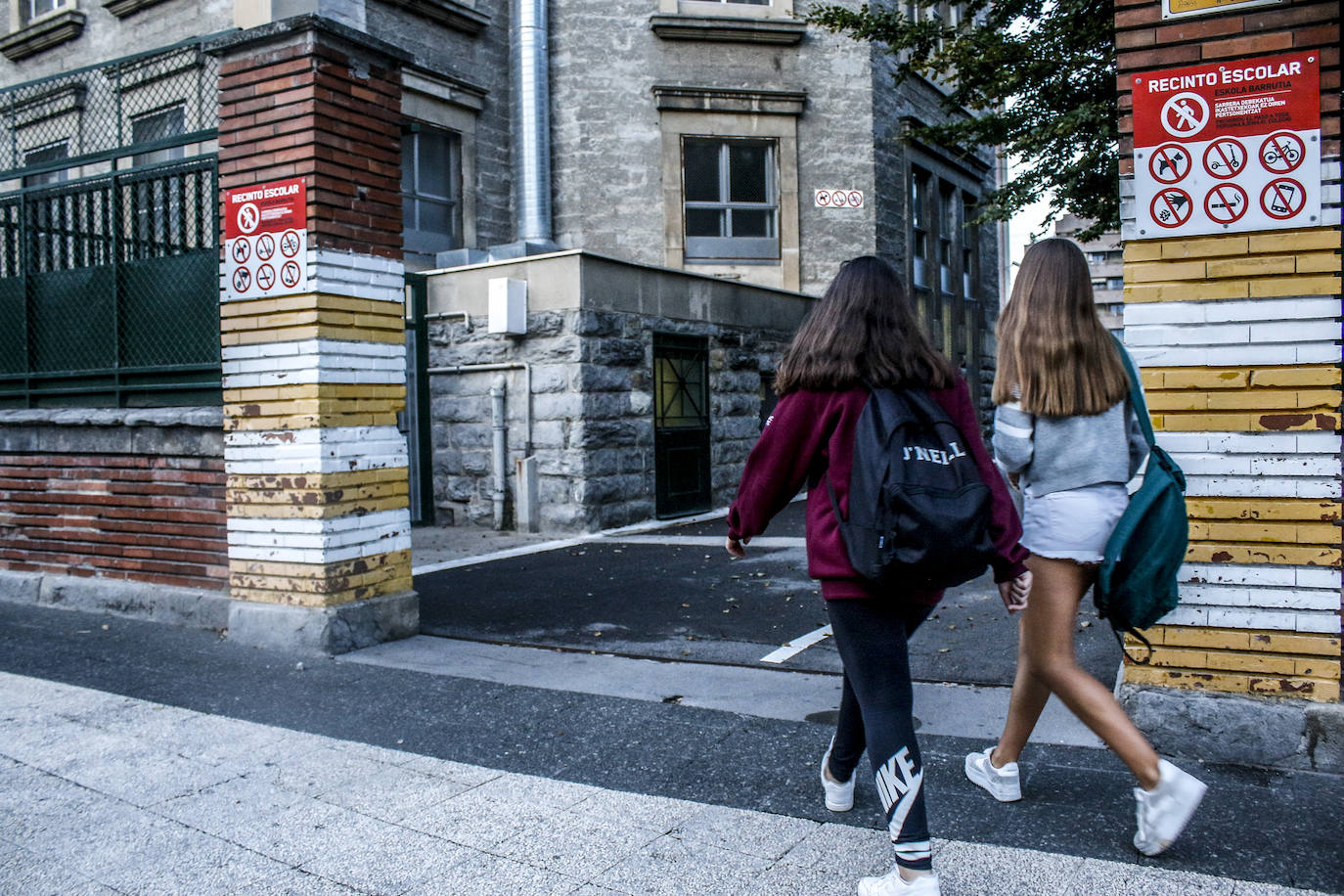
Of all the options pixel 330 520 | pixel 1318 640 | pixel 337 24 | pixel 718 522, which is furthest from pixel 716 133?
pixel 1318 640

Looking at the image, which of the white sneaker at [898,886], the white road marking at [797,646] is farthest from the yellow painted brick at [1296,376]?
the white road marking at [797,646]

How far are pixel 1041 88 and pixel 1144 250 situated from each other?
736 centimetres

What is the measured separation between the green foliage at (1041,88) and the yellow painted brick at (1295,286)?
19.5ft

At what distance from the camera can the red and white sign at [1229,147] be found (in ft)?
13.2

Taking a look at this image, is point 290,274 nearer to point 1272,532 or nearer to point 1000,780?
point 1000,780

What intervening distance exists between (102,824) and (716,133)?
46.1ft

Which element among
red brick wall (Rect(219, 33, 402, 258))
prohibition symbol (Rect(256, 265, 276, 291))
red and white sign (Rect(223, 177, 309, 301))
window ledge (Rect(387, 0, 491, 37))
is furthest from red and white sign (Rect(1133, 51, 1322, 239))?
window ledge (Rect(387, 0, 491, 37))

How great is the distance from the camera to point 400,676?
5621 mm

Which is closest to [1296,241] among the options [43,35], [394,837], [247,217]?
[394,837]

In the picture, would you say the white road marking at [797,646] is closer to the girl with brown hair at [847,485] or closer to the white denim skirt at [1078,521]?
the white denim skirt at [1078,521]

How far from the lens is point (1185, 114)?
13.7 feet

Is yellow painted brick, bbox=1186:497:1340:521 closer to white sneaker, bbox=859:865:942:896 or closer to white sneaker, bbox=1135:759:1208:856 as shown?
white sneaker, bbox=1135:759:1208:856

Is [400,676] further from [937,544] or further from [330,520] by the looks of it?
[937,544]

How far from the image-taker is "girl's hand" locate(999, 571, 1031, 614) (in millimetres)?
3148
